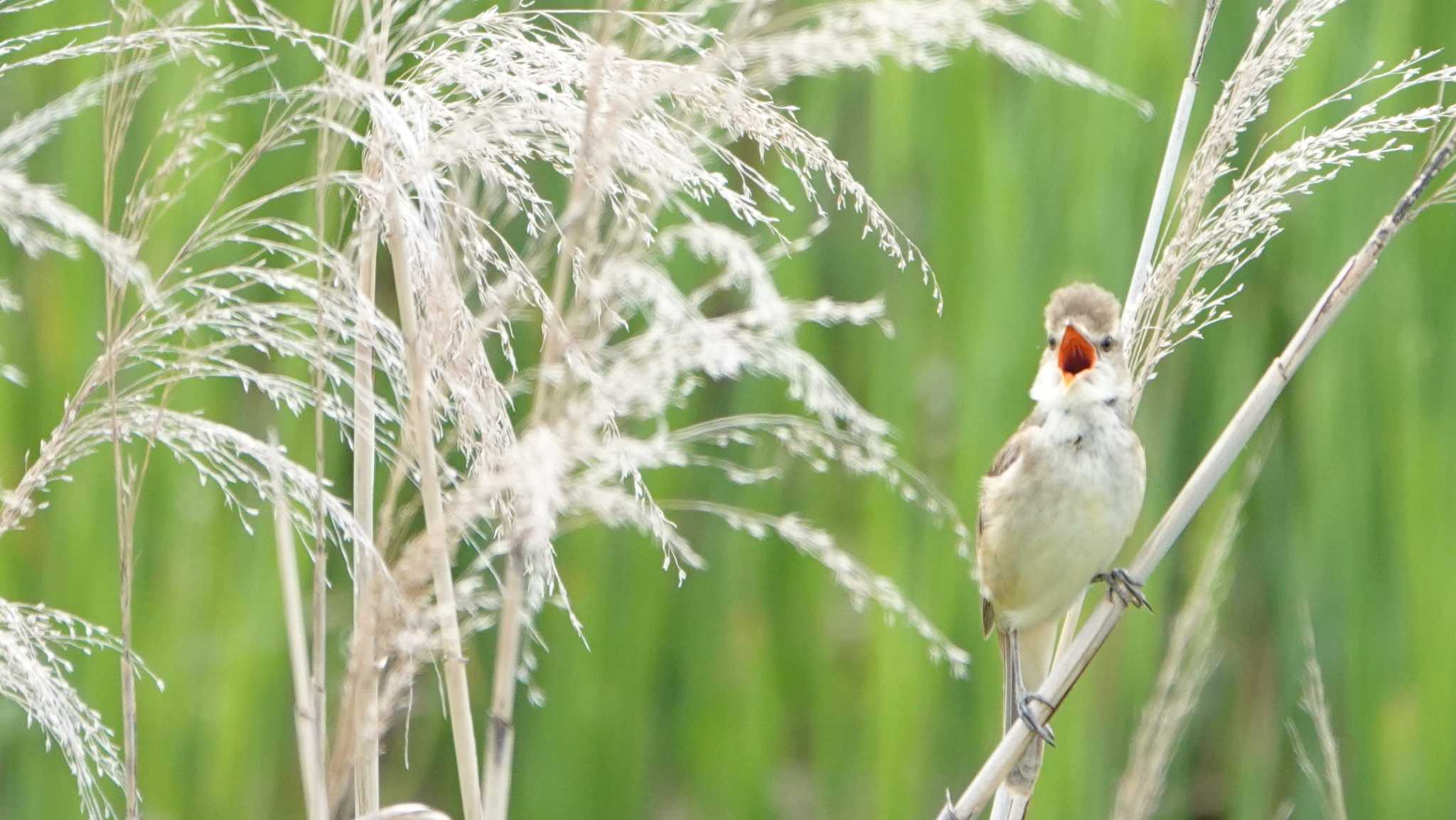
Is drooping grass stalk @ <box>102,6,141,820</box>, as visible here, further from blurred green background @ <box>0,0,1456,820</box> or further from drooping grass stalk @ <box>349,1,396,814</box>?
blurred green background @ <box>0,0,1456,820</box>

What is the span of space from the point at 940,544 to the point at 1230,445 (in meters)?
1.22

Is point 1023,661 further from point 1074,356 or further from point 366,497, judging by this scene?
point 366,497

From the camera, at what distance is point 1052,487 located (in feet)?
5.84

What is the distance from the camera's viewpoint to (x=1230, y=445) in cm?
122

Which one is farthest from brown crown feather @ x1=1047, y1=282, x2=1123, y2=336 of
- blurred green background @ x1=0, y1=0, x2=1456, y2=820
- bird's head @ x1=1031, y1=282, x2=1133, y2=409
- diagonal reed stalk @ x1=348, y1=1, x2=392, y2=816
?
diagonal reed stalk @ x1=348, y1=1, x2=392, y2=816

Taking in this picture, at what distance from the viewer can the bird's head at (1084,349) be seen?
1649mm

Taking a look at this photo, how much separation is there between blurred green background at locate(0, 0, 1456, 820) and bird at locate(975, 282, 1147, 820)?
492 millimetres

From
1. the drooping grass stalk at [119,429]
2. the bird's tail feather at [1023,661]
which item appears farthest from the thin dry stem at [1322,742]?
the drooping grass stalk at [119,429]

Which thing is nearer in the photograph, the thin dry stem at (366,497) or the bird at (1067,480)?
the thin dry stem at (366,497)

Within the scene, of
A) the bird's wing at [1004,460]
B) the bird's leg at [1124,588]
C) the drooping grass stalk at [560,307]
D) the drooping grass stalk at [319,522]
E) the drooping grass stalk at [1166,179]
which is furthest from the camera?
the bird's wing at [1004,460]

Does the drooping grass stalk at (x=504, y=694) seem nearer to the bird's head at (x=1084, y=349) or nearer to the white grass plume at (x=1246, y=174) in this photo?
the white grass plume at (x=1246, y=174)

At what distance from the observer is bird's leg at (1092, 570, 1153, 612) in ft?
4.61

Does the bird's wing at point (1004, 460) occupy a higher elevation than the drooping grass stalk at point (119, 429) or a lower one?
lower

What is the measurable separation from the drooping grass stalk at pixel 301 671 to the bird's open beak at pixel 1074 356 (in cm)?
93
